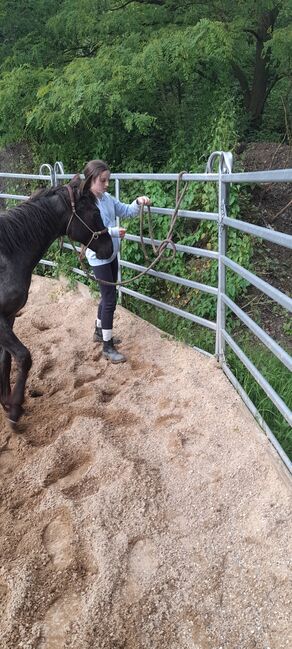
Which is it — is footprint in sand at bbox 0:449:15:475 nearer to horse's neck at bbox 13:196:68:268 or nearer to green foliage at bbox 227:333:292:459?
horse's neck at bbox 13:196:68:268

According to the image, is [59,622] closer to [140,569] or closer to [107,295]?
[140,569]

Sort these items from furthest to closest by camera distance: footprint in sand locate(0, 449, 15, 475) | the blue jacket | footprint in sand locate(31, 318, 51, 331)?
footprint in sand locate(31, 318, 51, 331), the blue jacket, footprint in sand locate(0, 449, 15, 475)

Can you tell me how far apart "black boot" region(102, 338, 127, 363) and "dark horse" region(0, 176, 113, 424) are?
743mm

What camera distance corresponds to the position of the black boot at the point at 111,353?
4133 millimetres

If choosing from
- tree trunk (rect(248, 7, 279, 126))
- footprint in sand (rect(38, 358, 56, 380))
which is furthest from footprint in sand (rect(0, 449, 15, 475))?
tree trunk (rect(248, 7, 279, 126))

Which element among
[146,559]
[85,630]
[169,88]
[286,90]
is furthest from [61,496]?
[286,90]

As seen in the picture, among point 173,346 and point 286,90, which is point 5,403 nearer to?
point 173,346

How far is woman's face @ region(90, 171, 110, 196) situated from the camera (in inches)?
146

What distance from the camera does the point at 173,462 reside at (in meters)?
2.87

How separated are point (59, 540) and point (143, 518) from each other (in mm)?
397

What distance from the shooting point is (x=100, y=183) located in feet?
12.3

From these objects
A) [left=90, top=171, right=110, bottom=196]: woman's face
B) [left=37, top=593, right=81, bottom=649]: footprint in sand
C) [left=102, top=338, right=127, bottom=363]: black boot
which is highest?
[left=90, top=171, right=110, bottom=196]: woman's face

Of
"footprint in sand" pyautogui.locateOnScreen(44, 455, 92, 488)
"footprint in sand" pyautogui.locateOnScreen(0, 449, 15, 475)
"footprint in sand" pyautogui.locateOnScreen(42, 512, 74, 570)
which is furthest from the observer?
"footprint in sand" pyautogui.locateOnScreen(0, 449, 15, 475)

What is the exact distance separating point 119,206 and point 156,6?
416 cm
